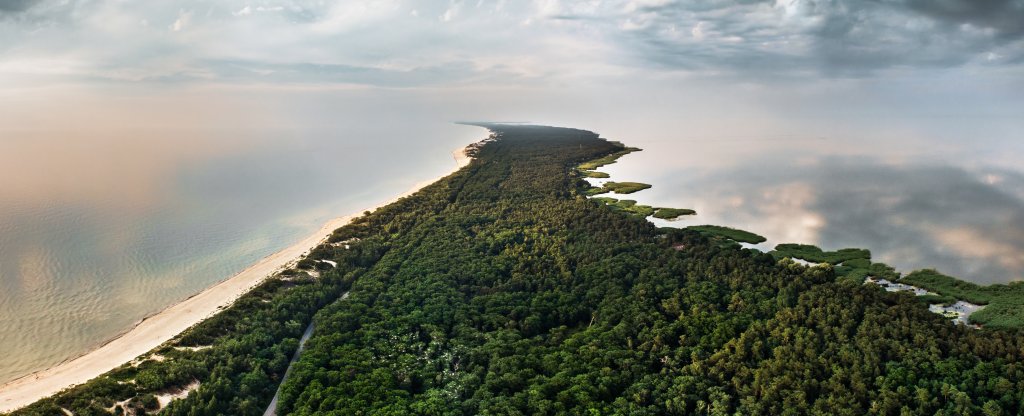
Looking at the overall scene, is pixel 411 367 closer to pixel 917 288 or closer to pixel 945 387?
pixel 945 387

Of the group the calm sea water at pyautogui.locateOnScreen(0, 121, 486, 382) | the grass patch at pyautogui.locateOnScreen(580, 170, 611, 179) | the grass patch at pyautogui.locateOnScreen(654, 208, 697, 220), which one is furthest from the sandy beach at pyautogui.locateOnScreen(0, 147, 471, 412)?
the grass patch at pyautogui.locateOnScreen(580, 170, 611, 179)

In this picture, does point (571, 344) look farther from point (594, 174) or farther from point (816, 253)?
point (594, 174)

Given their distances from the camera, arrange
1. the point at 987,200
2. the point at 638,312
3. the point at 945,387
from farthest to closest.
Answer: the point at 987,200 → the point at 638,312 → the point at 945,387

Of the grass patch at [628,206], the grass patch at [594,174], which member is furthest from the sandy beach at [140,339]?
the grass patch at [594,174]

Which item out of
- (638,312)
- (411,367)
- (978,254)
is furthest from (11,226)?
(978,254)

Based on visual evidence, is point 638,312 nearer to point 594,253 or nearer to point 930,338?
point 594,253

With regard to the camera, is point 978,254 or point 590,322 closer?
point 590,322

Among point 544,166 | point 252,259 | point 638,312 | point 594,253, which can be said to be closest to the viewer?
point 638,312
